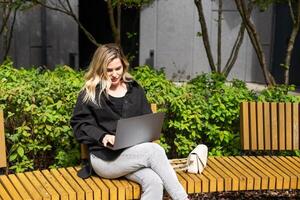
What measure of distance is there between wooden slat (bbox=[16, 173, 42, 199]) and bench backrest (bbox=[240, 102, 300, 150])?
78.8 inches

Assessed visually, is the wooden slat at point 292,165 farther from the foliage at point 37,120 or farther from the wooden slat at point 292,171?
the foliage at point 37,120

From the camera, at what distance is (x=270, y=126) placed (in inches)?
181

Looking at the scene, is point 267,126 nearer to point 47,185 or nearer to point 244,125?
point 244,125

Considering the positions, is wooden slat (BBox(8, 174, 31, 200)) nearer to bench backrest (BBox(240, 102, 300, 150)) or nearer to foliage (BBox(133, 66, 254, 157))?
foliage (BBox(133, 66, 254, 157))

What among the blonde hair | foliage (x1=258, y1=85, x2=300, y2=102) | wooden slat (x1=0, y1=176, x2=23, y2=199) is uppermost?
the blonde hair

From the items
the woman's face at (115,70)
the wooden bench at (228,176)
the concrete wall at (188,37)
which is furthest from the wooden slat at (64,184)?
the concrete wall at (188,37)

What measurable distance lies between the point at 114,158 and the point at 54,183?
0.50 meters

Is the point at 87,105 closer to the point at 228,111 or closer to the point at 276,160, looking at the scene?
the point at 228,111

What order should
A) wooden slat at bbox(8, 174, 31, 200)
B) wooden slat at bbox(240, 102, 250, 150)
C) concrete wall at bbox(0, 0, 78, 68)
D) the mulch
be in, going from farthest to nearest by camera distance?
concrete wall at bbox(0, 0, 78, 68) < the mulch < wooden slat at bbox(240, 102, 250, 150) < wooden slat at bbox(8, 174, 31, 200)

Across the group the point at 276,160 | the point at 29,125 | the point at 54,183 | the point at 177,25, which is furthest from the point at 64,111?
the point at 177,25

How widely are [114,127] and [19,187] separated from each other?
85 centimetres

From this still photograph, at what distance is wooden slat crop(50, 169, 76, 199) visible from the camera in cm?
353

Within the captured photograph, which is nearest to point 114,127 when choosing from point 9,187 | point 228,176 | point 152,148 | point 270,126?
point 152,148

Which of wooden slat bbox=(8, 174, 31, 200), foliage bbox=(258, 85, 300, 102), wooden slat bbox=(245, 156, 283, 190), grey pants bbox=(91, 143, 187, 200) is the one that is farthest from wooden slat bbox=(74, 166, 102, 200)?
foliage bbox=(258, 85, 300, 102)
